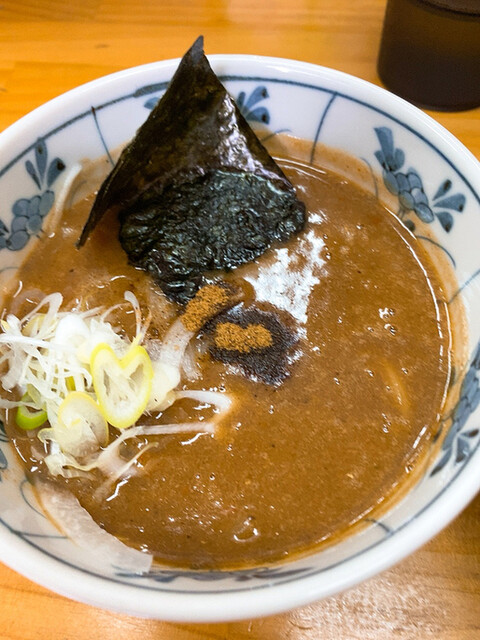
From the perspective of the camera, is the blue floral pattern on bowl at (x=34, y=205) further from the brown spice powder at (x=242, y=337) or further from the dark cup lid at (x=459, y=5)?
the dark cup lid at (x=459, y=5)

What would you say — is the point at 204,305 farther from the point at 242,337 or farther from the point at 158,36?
the point at 158,36

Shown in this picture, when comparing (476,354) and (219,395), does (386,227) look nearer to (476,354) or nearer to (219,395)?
(476,354)

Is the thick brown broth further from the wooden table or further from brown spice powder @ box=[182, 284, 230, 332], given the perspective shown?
the wooden table

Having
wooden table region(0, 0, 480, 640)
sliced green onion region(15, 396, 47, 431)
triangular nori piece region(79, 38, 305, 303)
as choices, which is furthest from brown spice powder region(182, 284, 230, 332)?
wooden table region(0, 0, 480, 640)

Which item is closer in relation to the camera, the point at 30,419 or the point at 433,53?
the point at 30,419

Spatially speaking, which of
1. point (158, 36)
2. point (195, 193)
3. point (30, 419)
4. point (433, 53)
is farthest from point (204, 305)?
point (158, 36)

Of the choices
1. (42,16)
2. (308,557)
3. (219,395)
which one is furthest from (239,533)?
(42,16)

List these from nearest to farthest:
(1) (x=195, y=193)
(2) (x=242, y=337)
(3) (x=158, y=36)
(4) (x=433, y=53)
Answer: (2) (x=242, y=337) → (1) (x=195, y=193) → (4) (x=433, y=53) → (3) (x=158, y=36)
